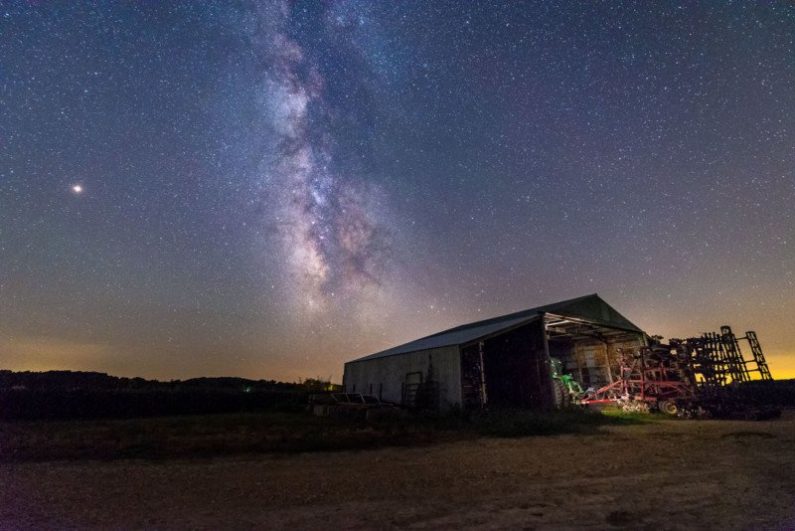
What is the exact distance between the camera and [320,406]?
2436 cm

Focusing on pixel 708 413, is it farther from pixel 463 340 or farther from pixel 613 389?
pixel 463 340

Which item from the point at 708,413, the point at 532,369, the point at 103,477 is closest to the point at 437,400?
the point at 532,369

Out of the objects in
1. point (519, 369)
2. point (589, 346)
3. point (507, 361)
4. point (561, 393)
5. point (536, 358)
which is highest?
point (589, 346)

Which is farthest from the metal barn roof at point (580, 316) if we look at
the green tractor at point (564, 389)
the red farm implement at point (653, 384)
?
the green tractor at point (564, 389)

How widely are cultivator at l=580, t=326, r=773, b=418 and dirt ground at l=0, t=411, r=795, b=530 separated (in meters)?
9.42

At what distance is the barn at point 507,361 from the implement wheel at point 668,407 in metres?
5.56

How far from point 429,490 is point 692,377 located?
788 inches

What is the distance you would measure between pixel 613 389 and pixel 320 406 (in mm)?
18329

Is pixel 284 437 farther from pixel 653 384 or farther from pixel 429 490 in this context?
pixel 653 384

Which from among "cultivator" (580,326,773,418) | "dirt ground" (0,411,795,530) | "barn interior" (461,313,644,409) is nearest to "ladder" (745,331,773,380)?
"cultivator" (580,326,773,418)

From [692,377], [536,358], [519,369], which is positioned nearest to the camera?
[692,377]

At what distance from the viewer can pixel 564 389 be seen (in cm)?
2488

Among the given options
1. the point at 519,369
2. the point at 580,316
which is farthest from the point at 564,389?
the point at 580,316

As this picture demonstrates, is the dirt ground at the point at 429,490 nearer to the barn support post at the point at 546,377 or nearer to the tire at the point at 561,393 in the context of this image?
the barn support post at the point at 546,377
